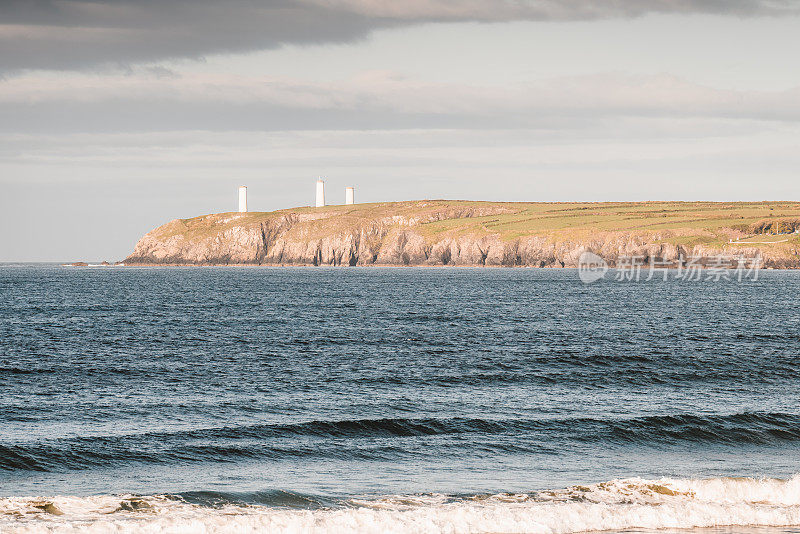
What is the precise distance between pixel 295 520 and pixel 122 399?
1628 centimetres

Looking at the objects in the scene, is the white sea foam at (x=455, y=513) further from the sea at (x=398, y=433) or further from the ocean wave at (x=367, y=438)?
the ocean wave at (x=367, y=438)

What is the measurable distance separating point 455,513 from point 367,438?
7.94 metres

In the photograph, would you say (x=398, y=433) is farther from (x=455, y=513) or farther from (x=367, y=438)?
(x=455, y=513)

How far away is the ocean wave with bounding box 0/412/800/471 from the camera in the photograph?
22078 millimetres

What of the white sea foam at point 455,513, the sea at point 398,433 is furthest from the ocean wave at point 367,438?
the white sea foam at point 455,513

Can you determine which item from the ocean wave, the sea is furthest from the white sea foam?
the ocean wave

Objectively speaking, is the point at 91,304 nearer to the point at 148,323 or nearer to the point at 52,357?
the point at 148,323

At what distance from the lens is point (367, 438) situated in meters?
24.8

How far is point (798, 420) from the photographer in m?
27.9

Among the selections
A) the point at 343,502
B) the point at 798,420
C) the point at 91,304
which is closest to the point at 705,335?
the point at 798,420

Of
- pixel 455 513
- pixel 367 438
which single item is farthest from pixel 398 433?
pixel 455 513

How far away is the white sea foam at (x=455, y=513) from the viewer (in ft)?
53.5

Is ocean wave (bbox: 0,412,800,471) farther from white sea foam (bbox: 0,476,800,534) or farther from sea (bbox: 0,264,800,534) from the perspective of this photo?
white sea foam (bbox: 0,476,800,534)

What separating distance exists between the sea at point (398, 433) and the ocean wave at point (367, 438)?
10 cm
